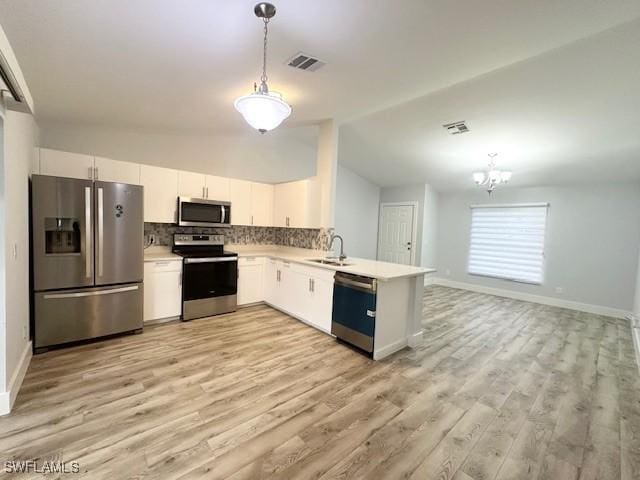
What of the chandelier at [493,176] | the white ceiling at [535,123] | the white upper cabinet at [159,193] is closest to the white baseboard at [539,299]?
the white ceiling at [535,123]

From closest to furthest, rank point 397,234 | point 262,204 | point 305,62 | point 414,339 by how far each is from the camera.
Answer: point 305,62
point 414,339
point 262,204
point 397,234

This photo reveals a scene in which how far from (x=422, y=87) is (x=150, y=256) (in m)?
3.78

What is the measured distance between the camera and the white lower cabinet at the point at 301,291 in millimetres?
3512

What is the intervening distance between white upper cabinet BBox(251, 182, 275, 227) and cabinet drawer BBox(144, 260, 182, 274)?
56.2 inches

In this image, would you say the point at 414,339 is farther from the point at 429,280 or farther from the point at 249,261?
the point at 429,280

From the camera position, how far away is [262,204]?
4.82m

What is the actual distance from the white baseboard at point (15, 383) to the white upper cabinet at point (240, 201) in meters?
2.67

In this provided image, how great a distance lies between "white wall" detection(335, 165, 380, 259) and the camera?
6602 mm

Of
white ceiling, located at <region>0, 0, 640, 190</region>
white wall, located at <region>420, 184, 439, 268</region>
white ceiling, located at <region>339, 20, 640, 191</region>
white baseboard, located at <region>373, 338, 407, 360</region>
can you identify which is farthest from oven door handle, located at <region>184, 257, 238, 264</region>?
white wall, located at <region>420, 184, 439, 268</region>

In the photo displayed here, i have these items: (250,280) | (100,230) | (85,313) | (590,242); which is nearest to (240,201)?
(250,280)

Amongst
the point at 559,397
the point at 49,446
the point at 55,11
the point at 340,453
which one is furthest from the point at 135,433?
the point at 559,397

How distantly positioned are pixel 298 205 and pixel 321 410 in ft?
10.0

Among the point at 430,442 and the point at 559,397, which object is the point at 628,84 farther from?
the point at 430,442

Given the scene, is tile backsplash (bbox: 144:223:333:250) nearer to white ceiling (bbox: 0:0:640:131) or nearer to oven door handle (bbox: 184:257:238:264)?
oven door handle (bbox: 184:257:238:264)
